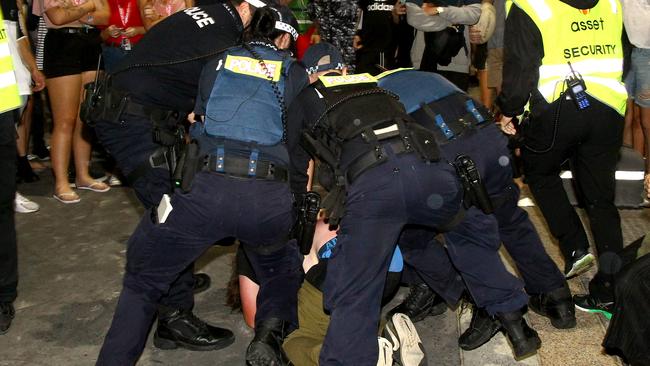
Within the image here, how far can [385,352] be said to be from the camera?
3408 mm

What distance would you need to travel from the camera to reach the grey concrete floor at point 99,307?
395 centimetres

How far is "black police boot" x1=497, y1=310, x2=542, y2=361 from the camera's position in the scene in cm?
371

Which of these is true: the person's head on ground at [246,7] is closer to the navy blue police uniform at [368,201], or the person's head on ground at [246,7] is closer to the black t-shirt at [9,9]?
the navy blue police uniform at [368,201]

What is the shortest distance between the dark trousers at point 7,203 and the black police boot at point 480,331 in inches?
95.1

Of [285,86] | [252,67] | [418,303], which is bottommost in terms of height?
[418,303]

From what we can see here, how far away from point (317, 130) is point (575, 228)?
6.51ft

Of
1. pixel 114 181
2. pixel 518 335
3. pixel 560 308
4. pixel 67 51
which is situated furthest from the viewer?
pixel 114 181

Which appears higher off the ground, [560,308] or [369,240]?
[369,240]

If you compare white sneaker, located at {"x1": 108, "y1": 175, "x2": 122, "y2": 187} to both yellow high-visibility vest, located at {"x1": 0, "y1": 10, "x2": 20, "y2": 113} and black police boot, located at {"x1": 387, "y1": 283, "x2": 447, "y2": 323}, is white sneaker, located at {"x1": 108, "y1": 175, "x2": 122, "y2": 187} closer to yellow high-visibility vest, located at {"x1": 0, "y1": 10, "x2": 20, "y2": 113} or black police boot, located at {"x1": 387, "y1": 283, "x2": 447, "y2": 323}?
yellow high-visibility vest, located at {"x1": 0, "y1": 10, "x2": 20, "y2": 113}

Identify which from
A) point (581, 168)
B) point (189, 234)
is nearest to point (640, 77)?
point (581, 168)

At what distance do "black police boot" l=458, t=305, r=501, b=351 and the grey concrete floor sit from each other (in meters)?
0.05

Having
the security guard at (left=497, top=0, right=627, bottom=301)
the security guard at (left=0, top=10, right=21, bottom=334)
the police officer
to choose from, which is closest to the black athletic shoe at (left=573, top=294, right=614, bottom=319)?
the security guard at (left=497, top=0, right=627, bottom=301)

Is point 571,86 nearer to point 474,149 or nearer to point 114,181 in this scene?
point 474,149

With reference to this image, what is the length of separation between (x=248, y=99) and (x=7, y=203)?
64.7 inches
